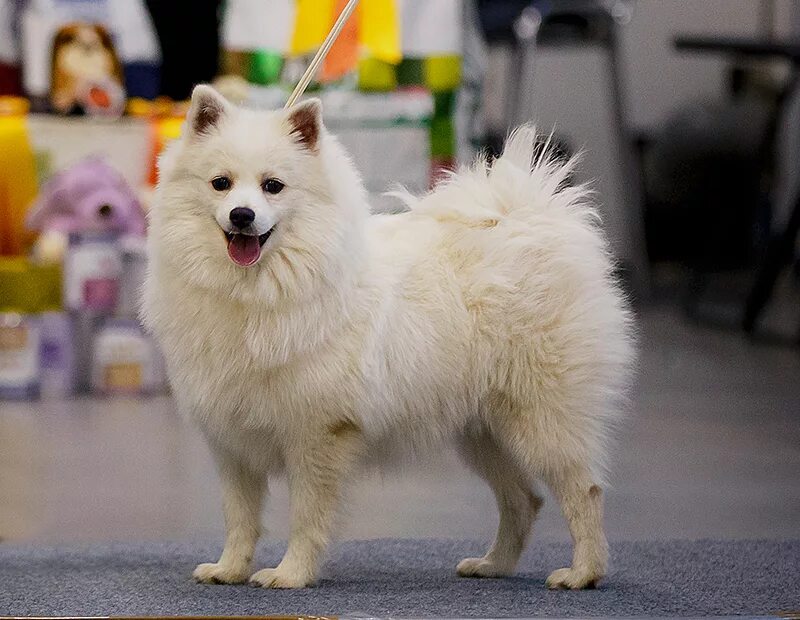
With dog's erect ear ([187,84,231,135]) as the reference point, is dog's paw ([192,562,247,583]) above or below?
below

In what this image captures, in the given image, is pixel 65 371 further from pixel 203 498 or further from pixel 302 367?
pixel 302 367

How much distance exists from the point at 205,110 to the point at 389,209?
2.89 metres

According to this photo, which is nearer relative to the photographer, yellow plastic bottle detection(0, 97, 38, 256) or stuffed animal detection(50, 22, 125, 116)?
yellow plastic bottle detection(0, 97, 38, 256)

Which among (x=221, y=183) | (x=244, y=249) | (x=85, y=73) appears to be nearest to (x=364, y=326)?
(x=244, y=249)

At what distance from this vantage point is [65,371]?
5461 mm

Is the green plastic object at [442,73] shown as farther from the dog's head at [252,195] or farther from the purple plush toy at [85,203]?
the dog's head at [252,195]

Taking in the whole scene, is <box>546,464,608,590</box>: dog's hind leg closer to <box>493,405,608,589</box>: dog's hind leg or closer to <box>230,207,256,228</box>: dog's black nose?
<box>493,405,608,589</box>: dog's hind leg

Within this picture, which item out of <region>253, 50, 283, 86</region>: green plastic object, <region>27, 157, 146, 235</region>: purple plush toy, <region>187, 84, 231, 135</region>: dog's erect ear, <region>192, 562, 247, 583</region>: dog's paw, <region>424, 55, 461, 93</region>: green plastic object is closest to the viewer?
<region>187, 84, 231, 135</region>: dog's erect ear

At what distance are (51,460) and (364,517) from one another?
1233 mm

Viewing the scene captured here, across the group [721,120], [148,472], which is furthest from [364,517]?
[721,120]

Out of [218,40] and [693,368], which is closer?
[693,368]

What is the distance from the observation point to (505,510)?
292cm

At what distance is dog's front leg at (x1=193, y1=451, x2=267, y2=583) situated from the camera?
272cm

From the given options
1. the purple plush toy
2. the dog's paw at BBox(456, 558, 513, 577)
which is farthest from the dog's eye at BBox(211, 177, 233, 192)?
the purple plush toy
